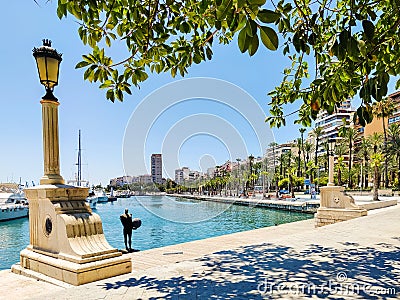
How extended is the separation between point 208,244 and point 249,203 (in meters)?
38.0

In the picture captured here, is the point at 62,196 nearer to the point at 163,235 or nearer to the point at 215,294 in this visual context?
the point at 215,294

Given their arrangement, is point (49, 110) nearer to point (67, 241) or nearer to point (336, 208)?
point (67, 241)

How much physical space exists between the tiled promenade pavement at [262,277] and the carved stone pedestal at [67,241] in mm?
223

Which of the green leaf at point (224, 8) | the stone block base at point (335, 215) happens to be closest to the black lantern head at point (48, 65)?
the green leaf at point (224, 8)

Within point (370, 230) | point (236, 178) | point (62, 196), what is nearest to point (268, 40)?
point (62, 196)

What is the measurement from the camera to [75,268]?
4699mm

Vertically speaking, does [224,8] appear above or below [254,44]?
above

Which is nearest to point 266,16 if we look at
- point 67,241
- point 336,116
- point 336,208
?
point 67,241

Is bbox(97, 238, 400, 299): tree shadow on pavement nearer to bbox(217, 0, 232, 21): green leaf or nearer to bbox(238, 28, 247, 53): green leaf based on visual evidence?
bbox(238, 28, 247, 53): green leaf

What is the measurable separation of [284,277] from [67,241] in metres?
3.26

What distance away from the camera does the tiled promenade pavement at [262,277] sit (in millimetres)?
3912

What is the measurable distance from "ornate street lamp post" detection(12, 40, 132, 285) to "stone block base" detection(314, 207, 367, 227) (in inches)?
439

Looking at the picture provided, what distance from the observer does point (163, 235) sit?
806 inches

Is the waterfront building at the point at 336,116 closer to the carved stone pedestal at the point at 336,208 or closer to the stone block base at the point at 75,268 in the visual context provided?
the carved stone pedestal at the point at 336,208
